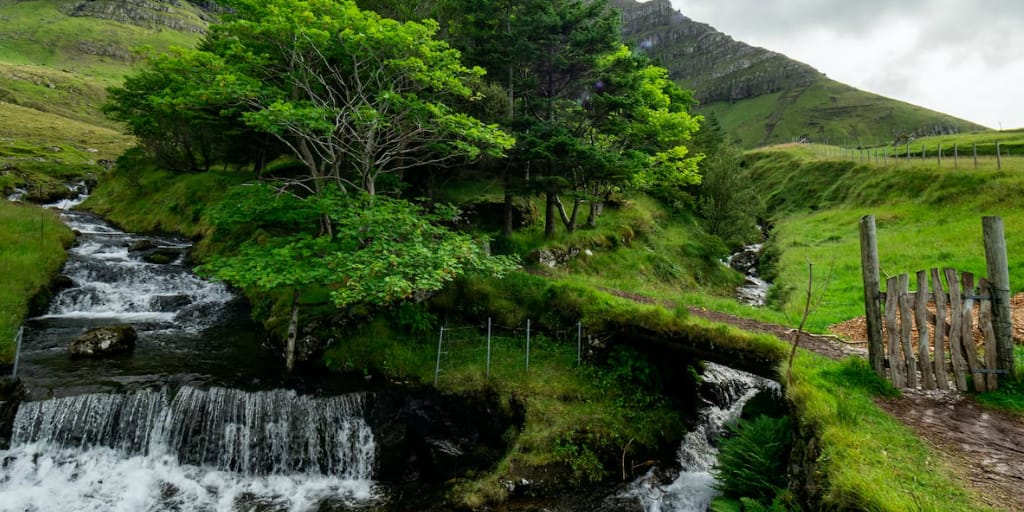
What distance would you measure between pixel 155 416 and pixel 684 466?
13706mm

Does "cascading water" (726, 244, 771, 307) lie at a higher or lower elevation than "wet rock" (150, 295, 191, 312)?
higher

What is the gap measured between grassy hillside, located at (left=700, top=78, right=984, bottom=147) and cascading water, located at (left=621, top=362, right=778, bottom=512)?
146 meters

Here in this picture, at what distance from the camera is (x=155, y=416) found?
1101 cm

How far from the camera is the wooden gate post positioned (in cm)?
809

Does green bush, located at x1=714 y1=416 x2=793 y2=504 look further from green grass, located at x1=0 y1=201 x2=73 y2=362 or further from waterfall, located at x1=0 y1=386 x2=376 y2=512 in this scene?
green grass, located at x1=0 y1=201 x2=73 y2=362

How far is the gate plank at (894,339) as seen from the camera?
25.9ft

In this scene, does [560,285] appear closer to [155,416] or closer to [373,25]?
[373,25]

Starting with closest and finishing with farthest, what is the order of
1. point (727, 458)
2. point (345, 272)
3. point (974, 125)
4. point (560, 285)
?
point (727, 458)
point (345, 272)
point (560, 285)
point (974, 125)

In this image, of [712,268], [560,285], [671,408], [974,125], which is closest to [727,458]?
[671,408]

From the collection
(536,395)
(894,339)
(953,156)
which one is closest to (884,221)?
(953,156)

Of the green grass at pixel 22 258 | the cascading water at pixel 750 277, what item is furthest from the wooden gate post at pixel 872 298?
the green grass at pixel 22 258

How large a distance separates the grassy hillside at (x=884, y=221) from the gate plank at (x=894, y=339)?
1.13m

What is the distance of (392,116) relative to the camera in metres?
14.9

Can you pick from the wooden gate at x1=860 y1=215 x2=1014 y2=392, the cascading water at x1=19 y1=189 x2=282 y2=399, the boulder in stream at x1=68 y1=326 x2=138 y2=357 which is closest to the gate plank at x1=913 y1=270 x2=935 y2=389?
the wooden gate at x1=860 y1=215 x2=1014 y2=392
